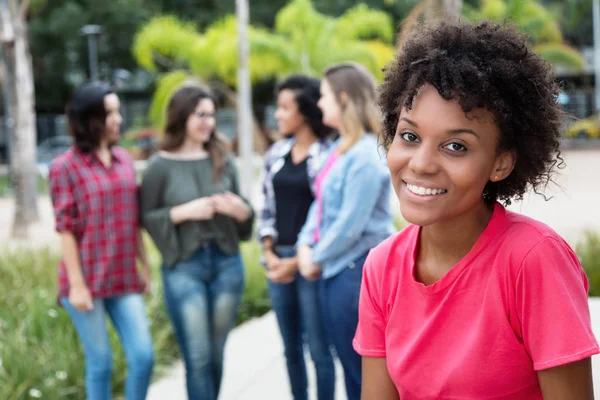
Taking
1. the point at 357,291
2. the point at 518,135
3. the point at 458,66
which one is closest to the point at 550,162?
the point at 518,135

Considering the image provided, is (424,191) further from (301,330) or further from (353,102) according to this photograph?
(301,330)

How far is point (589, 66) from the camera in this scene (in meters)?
47.8

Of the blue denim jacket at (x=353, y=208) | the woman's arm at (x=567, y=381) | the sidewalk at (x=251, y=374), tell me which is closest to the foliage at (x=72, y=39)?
the sidewalk at (x=251, y=374)

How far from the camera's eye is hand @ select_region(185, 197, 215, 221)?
165 inches

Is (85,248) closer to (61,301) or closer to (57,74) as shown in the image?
(61,301)

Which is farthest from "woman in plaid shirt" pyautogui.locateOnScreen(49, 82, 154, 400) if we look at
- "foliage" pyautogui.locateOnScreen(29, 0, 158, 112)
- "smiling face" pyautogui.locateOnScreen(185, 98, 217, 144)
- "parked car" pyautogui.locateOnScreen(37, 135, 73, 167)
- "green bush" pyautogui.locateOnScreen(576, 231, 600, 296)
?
"foliage" pyautogui.locateOnScreen(29, 0, 158, 112)

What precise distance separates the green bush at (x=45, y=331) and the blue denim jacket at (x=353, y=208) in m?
2.18

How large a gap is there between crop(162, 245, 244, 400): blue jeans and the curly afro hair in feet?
8.03

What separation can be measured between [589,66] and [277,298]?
155 feet

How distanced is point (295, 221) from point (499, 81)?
277 centimetres

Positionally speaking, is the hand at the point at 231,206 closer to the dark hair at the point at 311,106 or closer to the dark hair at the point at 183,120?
the dark hair at the point at 183,120

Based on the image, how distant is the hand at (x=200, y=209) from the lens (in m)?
4.18

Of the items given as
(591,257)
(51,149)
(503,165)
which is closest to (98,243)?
(503,165)

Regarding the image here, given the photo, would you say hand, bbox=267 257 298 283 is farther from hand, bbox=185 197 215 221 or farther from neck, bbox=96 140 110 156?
neck, bbox=96 140 110 156
